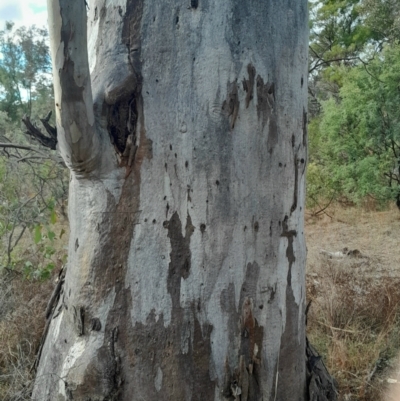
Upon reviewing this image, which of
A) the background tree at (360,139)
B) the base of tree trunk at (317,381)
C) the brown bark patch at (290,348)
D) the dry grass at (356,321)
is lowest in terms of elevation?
the dry grass at (356,321)

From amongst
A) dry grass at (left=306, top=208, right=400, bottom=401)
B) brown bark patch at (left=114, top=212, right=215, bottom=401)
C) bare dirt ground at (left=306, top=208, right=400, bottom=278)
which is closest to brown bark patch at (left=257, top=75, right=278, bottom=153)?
brown bark patch at (left=114, top=212, right=215, bottom=401)

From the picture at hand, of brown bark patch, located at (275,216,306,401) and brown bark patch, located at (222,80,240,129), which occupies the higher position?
brown bark patch, located at (222,80,240,129)

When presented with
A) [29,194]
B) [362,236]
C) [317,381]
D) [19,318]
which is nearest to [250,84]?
[317,381]

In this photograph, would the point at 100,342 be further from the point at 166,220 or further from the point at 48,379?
the point at 166,220

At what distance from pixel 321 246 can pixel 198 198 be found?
22.2ft

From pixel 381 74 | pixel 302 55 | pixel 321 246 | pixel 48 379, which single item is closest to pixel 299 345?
pixel 48 379

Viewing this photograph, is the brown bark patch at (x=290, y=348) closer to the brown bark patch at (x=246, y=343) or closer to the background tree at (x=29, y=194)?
the brown bark patch at (x=246, y=343)

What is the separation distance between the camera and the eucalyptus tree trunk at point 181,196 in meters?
1.65

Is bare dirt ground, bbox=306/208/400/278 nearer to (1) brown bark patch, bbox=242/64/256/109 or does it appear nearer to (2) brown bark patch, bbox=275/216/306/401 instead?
(2) brown bark patch, bbox=275/216/306/401

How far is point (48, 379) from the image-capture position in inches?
73.1

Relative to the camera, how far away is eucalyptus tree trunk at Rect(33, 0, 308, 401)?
165 cm

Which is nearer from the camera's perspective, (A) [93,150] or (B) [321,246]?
(A) [93,150]

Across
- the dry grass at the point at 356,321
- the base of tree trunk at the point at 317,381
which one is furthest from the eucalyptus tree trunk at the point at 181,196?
the dry grass at the point at 356,321

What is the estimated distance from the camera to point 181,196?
166cm
